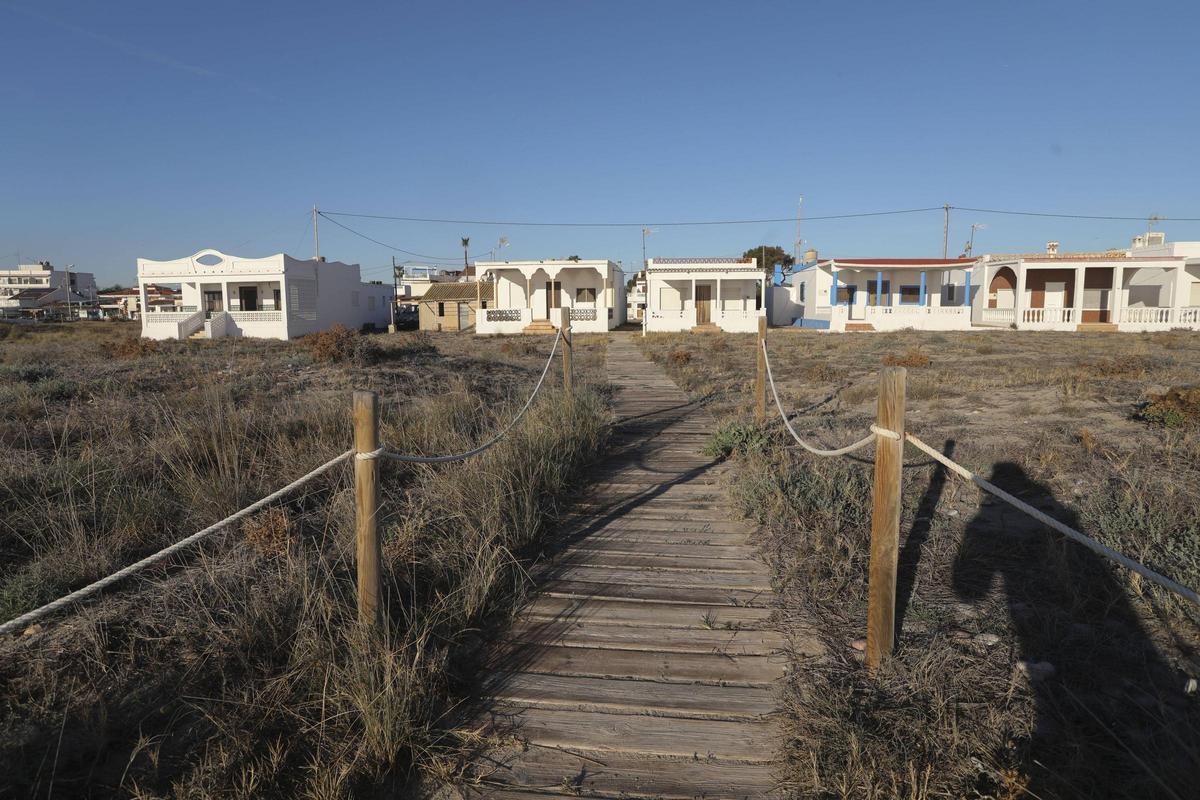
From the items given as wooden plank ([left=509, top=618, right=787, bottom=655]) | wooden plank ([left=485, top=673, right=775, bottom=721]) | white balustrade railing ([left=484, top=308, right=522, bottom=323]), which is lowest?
wooden plank ([left=485, top=673, right=775, bottom=721])

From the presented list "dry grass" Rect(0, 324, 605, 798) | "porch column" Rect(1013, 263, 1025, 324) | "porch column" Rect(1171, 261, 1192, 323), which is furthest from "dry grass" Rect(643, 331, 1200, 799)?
"porch column" Rect(1171, 261, 1192, 323)

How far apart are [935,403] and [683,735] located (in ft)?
28.1

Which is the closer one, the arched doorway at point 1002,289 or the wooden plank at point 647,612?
the wooden plank at point 647,612

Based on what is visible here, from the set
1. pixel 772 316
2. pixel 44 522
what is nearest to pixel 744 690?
pixel 44 522

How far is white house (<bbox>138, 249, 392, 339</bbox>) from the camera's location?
3120 centimetres

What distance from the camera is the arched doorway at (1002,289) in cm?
3451

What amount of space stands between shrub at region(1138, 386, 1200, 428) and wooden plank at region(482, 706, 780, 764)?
6864 millimetres

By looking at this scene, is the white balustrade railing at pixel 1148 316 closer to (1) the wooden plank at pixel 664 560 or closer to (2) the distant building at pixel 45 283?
(1) the wooden plank at pixel 664 560

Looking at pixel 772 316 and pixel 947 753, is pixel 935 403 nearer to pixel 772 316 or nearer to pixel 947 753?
pixel 947 753

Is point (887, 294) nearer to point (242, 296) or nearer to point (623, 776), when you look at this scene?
point (242, 296)

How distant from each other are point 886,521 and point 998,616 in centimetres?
Answer: 110

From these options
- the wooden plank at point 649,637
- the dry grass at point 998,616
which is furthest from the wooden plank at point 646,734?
the wooden plank at point 649,637

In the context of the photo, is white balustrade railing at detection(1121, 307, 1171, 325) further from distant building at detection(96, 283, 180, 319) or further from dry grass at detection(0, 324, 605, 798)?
distant building at detection(96, 283, 180, 319)

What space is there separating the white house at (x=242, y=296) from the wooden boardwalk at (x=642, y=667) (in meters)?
30.8
